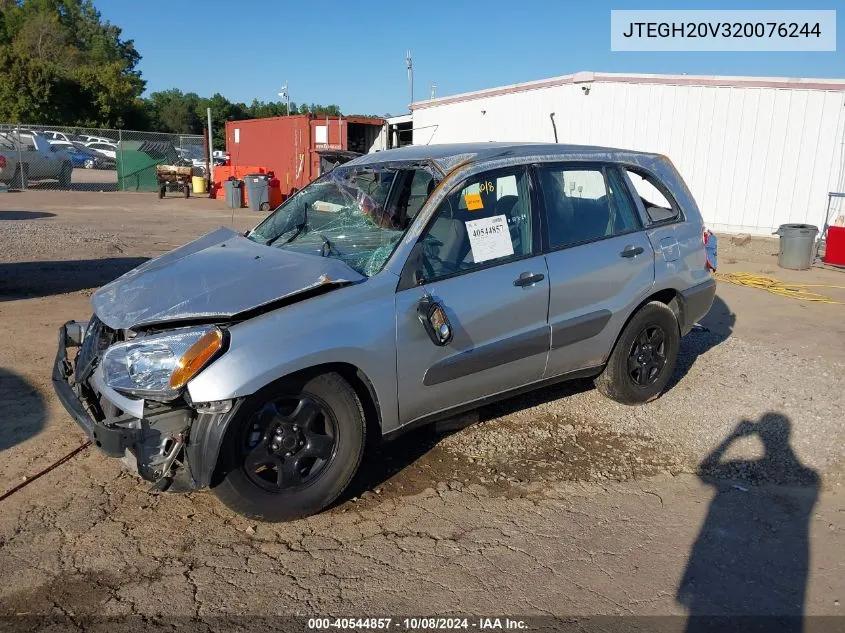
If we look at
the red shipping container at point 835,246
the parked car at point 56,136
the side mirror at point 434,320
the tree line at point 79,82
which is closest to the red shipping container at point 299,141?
the parked car at point 56,136

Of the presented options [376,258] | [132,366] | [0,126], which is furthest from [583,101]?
[0,126]

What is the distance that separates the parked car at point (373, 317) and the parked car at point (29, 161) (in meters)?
21.7

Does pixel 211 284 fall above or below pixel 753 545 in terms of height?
above

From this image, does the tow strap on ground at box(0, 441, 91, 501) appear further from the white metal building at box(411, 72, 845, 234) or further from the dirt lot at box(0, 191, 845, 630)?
the white metal building at box(411, 72, 845, 234)

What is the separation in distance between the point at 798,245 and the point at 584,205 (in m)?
8.65

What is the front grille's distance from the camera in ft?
11.9

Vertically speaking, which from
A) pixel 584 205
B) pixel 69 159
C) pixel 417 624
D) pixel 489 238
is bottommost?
pixel 417 624

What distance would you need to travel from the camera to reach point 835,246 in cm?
1182

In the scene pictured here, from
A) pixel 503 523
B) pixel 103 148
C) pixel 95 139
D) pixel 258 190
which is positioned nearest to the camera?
pixel 503 523

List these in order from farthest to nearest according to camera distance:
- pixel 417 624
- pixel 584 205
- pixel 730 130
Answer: pixel 730 130 → pixel 584 205 → pixel 417 624

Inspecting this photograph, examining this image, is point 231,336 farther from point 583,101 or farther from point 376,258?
point 583,101

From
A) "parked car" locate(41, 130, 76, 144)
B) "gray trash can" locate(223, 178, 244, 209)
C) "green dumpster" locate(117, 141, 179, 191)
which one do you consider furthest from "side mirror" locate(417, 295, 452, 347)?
"parked car" locate(41, 130, 76, 144)

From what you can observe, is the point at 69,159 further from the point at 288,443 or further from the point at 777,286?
the point at 288,443

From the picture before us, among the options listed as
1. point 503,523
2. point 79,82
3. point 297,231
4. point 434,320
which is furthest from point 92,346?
point 79,82
